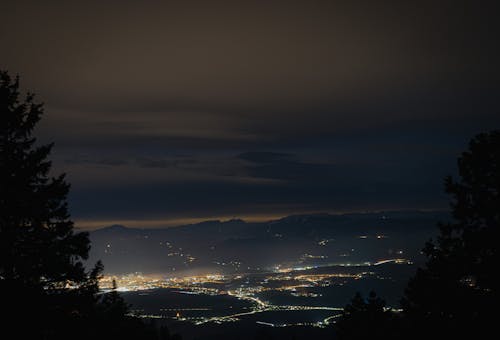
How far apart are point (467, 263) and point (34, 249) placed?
1183 cm

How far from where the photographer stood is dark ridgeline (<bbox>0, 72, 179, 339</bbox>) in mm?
12141

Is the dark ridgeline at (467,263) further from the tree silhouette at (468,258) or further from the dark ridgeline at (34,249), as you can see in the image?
the dark ridgeline at (34,249)

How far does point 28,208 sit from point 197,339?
7840 cm

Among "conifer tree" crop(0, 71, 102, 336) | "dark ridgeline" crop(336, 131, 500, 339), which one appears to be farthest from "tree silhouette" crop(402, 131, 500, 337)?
"conifer tree" crop(0, 71, 102, 336)

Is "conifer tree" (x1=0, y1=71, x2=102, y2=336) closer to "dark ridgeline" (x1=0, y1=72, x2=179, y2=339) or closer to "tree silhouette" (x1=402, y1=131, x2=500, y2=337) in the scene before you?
"dark ridgeline" (x1=0, y1=72, x2=179, y2=339)

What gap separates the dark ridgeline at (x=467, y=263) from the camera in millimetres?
11859

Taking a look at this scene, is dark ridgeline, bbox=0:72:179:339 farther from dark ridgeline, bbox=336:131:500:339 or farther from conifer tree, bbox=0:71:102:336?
dark ridgeline, bbox=336:131:500:339

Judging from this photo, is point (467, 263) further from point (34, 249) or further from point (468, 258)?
point (34, 249)

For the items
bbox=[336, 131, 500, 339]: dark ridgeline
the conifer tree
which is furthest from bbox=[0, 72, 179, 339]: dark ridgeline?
bbox=[336, 131, 500, 339]: dark ridgeline

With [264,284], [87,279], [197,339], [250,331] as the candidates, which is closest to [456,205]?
[87,279]

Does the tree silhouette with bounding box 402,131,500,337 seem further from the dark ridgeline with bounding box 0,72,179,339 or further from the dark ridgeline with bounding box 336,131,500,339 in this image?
the dark ridgeline with bounding box 0,72,179,339

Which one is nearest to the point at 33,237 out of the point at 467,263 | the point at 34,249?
the point at 34,249

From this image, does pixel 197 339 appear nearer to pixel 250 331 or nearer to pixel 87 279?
pixel 250 331

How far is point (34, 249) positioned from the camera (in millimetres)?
12422
